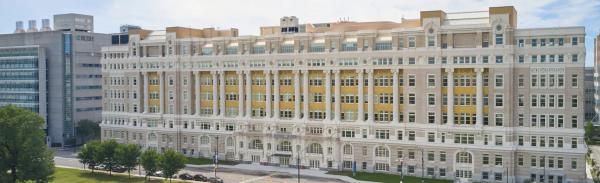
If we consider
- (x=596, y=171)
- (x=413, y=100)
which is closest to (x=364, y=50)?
(x=413, y=100)

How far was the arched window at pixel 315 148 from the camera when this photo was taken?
4085 inches

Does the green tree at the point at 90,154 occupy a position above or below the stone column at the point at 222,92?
below

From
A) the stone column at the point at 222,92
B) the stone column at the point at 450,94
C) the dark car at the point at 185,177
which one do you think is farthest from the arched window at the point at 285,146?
the stone column at the point at 450,94

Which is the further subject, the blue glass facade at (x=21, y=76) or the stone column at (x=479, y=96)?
the blue glass facade at (x=21, y=76)

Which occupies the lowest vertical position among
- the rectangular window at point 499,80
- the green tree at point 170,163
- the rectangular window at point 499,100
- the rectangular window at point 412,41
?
the green tree at point 170,163

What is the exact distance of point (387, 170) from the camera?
97.8 m

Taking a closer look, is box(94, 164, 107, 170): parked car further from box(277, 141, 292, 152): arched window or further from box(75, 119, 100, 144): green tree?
box(75, 119, 100, 144): green tree

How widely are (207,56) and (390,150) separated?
40942mm

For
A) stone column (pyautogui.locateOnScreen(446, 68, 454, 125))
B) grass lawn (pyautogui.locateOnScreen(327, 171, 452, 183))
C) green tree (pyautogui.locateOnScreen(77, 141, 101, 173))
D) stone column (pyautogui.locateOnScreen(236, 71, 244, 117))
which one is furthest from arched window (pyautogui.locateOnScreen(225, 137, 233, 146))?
stone column (pyautogui.locateOnScreen(446, 68, 454, 125))

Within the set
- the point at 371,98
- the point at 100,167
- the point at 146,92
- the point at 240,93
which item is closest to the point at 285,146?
the point at 240,93

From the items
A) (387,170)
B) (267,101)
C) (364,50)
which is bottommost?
(387,170)

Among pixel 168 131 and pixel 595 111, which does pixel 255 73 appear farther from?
pixel 595 111

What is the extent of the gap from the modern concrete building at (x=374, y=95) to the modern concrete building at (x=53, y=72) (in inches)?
954

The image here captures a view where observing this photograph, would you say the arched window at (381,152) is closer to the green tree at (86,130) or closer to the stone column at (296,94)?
the stone column at (296,94)
